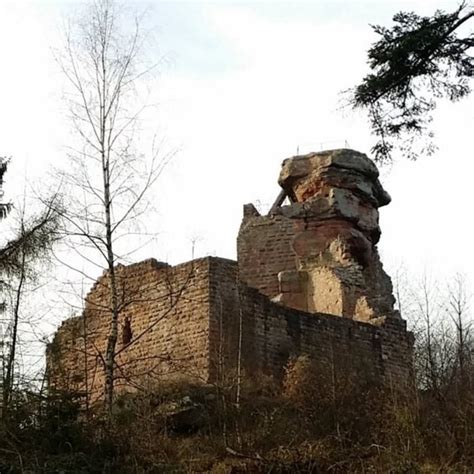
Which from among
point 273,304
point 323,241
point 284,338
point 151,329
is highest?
point 323,241

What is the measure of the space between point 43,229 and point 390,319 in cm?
854

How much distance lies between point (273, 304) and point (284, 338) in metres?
0.68

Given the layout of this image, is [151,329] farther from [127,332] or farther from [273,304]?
[273,304]

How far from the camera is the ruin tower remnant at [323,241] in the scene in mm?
22359

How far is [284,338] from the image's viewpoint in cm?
1947

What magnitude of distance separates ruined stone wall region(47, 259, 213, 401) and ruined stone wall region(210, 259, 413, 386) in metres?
0.31

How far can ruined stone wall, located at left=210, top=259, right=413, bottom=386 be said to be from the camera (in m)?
18.5

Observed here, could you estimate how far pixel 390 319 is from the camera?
21344mm

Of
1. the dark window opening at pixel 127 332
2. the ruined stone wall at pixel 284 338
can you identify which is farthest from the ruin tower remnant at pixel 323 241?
the dark window opening at pixel 127 332

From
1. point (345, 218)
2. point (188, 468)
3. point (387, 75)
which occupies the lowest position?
point (188, 468)

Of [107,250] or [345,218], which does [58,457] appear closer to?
[107,250]

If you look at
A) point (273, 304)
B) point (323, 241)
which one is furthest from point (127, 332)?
point (323, 241)

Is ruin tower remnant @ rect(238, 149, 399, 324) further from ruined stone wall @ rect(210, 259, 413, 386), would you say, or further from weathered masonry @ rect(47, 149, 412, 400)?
ruined stone wall @ rect(210, 259, 413, 386)

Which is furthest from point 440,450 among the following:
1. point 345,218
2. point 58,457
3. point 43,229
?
point 345,218
